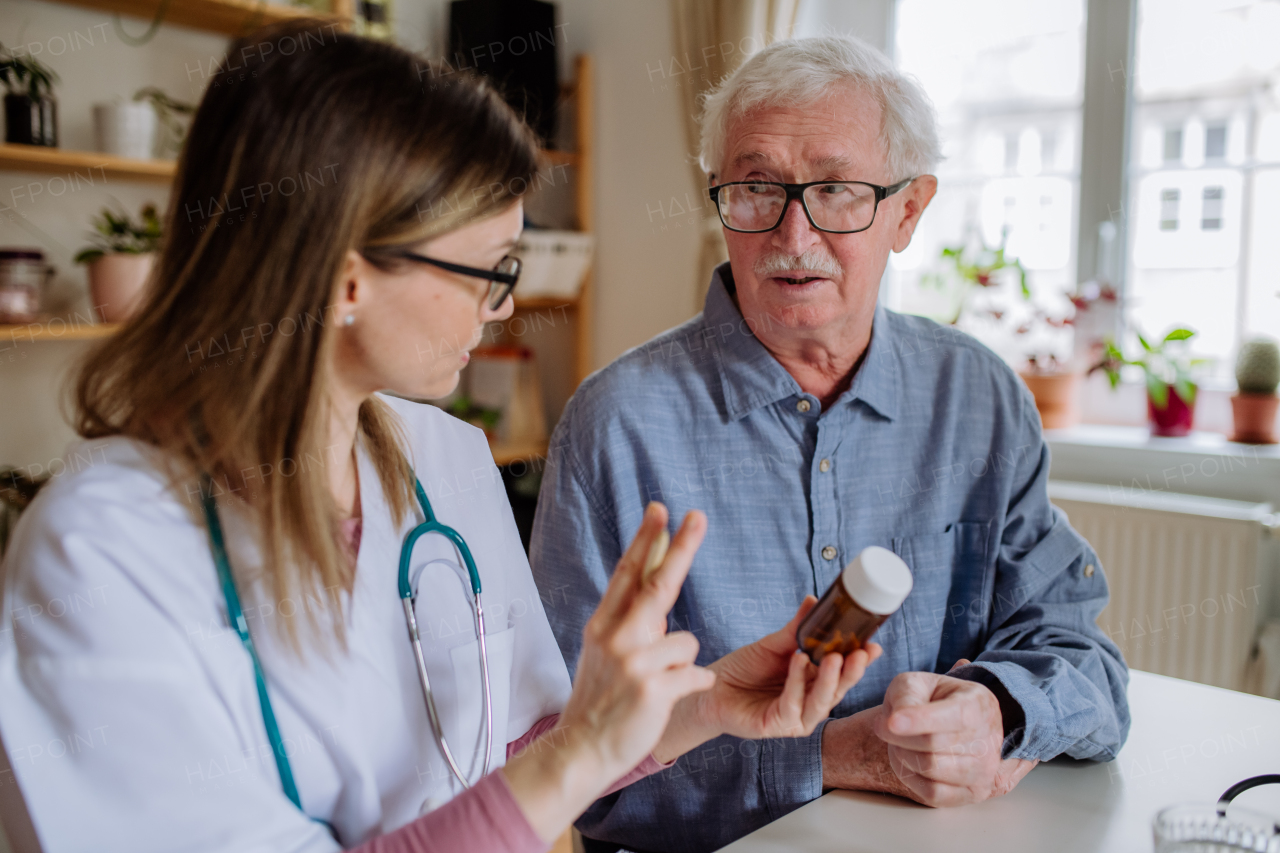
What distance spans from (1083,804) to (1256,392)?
65.1 inches

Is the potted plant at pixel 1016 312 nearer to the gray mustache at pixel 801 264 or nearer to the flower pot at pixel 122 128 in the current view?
the gray mustache at pixel 801 264

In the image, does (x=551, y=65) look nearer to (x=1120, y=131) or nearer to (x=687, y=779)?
(x=1120, y=131)

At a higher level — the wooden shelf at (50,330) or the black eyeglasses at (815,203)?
the black eyeglasses at (815,203)

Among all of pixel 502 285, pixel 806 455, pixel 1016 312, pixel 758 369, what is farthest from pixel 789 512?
pixel 1016 312

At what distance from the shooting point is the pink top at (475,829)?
70cm

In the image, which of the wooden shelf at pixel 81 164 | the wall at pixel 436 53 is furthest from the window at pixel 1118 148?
the wooden shelf at pixel 81 164

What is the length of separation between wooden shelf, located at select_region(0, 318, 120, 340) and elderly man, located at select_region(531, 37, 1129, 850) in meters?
1.25

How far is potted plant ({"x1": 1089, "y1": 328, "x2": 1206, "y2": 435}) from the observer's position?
2346 millimetres

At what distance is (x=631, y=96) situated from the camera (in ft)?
10.3

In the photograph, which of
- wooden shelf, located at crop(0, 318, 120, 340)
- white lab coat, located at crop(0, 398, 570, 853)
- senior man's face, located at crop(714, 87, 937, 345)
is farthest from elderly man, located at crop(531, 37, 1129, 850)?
wooden shelf, located at crop(0, 318, 120, 340)

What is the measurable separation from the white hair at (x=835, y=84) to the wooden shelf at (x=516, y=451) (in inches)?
68.9

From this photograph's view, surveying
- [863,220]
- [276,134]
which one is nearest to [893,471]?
[863,220]

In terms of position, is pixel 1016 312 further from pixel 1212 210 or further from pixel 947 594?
pixel 947 594

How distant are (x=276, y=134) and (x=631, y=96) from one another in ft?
8.34
